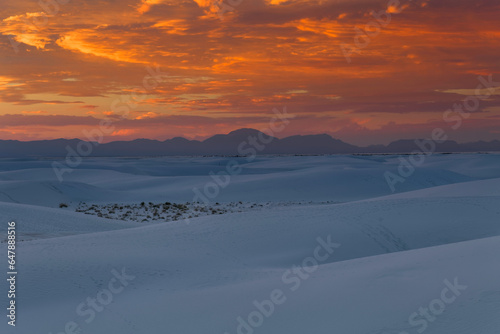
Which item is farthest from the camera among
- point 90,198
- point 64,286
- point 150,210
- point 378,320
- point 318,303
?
point 90,198

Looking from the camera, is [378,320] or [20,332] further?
[20,332]

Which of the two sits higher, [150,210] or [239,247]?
[150,210]

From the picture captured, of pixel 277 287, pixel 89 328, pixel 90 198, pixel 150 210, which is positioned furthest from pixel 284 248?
pixel 90 198

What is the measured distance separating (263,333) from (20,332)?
2.86 meters

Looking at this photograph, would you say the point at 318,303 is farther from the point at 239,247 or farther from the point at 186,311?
the point at 239,247

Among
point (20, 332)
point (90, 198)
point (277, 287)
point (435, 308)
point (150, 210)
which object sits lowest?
point (435, 308)

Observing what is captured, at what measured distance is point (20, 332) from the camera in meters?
6.00

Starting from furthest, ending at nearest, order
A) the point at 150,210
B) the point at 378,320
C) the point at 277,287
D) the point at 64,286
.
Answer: the point at 150,210, the point at 64,286, the point at 277,287, the point at 378,320

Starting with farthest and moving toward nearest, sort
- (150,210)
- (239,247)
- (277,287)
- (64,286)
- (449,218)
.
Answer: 1. (150,210)
2. (449,218)
3. (239,247)
4. (64,286)
5. (277,287)

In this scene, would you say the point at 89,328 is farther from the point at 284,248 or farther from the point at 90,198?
the point at 90,198

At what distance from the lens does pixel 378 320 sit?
514cm

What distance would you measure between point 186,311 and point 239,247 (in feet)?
14.8

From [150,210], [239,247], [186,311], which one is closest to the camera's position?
[186,311]

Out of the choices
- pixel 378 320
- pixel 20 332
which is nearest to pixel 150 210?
pixel 20 332
